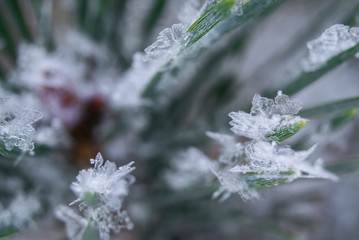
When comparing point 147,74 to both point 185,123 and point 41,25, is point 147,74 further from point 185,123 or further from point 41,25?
point 185,123

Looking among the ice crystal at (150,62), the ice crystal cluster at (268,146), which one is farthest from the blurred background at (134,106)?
the ice crystal cluster at (268,146)

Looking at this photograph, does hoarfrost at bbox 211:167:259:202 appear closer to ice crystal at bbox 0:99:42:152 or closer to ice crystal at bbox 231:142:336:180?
ice crystal at bbox 231:142:336:180

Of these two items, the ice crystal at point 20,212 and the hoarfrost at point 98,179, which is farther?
the ice crystal at point 20,212

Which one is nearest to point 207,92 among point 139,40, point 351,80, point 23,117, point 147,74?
point 139,40

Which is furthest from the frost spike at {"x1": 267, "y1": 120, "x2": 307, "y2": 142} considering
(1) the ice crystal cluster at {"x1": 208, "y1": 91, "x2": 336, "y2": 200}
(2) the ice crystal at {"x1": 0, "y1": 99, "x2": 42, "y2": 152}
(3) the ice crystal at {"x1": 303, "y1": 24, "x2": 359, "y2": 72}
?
(2) the ice crystal at {"x1": 0, "y1": 99, "x2": 42, "y2": 152}

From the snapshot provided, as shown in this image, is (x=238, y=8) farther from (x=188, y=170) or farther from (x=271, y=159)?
(x=188, y=170)

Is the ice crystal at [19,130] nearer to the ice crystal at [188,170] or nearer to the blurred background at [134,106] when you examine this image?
the blurred background at [134,106]
